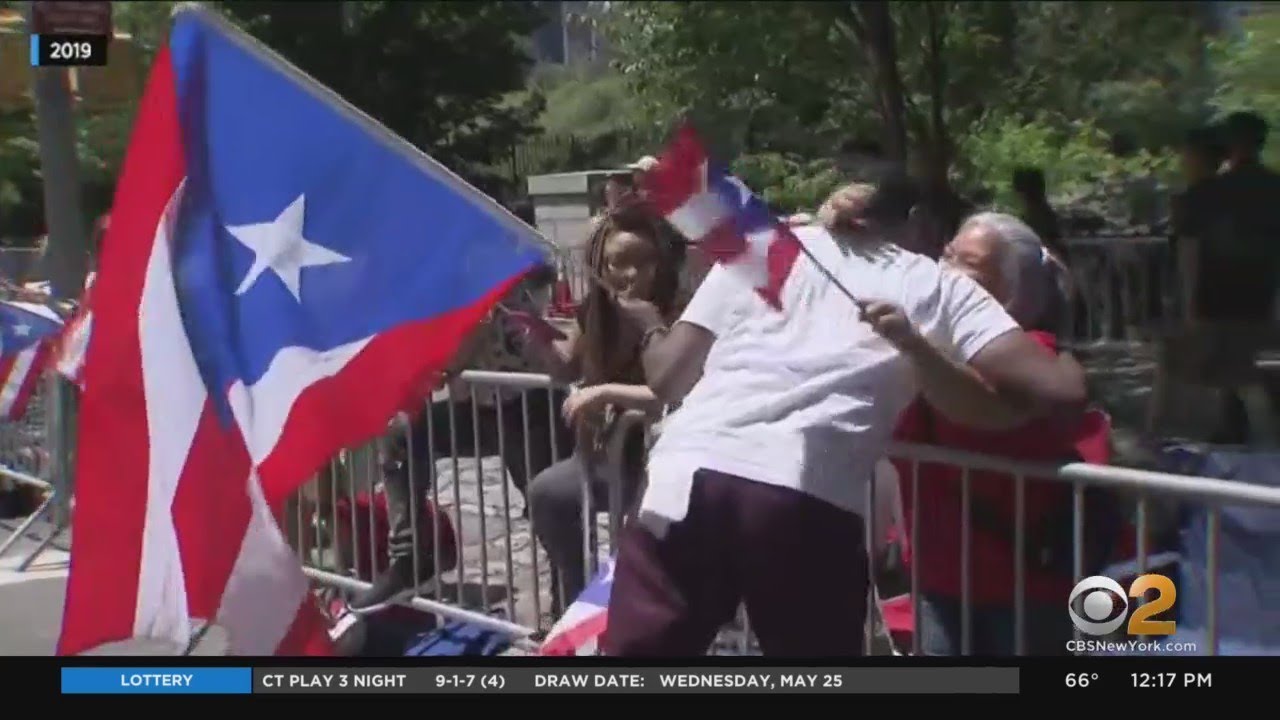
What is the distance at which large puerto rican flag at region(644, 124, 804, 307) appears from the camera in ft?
9.59

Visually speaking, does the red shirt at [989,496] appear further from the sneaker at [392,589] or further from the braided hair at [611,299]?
the sneaker at [392,589]

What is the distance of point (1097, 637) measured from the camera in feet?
9.77

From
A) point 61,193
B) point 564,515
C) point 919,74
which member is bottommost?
point 564,515

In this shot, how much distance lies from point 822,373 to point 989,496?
0.52m

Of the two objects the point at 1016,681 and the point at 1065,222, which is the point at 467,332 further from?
the point at 1065,222

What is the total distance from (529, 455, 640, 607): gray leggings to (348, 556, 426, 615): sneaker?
1.77ft

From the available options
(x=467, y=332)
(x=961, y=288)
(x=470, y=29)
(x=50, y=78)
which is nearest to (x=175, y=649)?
(x=467, y=332)

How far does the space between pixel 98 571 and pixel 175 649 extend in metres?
0.29

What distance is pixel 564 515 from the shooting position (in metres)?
4.22

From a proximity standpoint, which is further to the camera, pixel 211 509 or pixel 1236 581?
pixel 211 509

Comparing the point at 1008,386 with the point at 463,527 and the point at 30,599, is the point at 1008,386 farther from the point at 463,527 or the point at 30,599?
the point at 30,599

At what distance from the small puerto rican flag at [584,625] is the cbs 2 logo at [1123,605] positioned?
Answer: 89 cm

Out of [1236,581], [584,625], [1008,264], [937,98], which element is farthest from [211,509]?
[937,98]

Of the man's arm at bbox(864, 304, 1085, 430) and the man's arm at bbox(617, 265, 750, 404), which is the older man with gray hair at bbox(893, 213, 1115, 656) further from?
the man's arm at bbox(617, 265, 750, 404)
